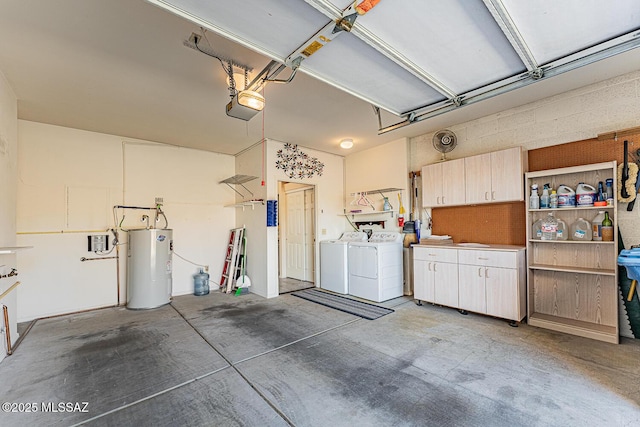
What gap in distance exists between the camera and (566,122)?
3.46m

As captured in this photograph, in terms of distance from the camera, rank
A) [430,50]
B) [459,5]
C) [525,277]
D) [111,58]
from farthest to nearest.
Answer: [525,277], [111,58], [430,50], [459,5]

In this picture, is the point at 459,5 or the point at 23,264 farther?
the point at 23,264

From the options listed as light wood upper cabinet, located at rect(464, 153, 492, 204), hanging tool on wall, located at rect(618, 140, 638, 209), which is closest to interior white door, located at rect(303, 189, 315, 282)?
light wood upper cabinet, located at rect(464, 153, 492, 204)

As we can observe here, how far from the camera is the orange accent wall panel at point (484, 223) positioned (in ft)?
12.8

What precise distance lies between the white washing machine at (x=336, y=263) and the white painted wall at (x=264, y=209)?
0.72 feet

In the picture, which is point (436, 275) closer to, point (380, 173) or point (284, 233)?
point (380, 173)

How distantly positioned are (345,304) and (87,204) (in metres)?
4.56

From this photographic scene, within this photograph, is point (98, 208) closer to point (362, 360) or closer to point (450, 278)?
point (362, 360)

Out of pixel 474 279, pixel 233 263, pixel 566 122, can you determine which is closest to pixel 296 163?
pixel 233 263

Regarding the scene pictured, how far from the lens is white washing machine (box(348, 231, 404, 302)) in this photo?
4680 millimetres

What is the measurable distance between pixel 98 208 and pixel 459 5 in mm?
5583

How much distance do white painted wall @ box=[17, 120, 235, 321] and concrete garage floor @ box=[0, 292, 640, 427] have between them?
2.62ft

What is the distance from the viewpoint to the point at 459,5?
160 centimetres

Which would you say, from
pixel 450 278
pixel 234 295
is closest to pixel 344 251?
pixel 450 278
